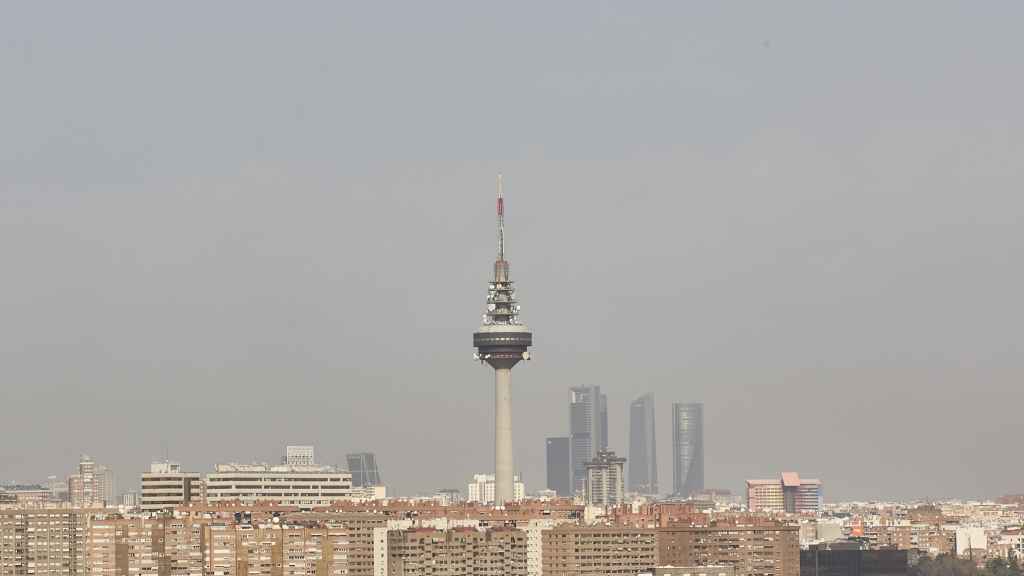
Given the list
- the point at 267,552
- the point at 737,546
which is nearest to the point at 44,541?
the point at 267,552

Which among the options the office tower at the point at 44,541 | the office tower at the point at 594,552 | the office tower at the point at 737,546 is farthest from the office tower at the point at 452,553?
the office tower at the point at 44,541

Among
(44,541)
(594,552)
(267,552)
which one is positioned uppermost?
(44,541)

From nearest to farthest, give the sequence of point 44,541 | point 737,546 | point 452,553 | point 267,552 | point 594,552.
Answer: point 267,552
point 452,553
point 44,541
point 594,552
point 737,546

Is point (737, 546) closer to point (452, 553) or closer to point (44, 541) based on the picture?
point (452, 553)

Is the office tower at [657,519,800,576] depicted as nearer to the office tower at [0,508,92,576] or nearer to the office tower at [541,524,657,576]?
the office tower at [541,524,657,576]

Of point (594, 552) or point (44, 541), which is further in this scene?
point (594, 552)

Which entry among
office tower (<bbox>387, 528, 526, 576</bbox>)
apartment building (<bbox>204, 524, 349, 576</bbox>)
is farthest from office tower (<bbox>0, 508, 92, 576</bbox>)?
office tower (<bbox>387, 528, 526, 576</bbox>)
